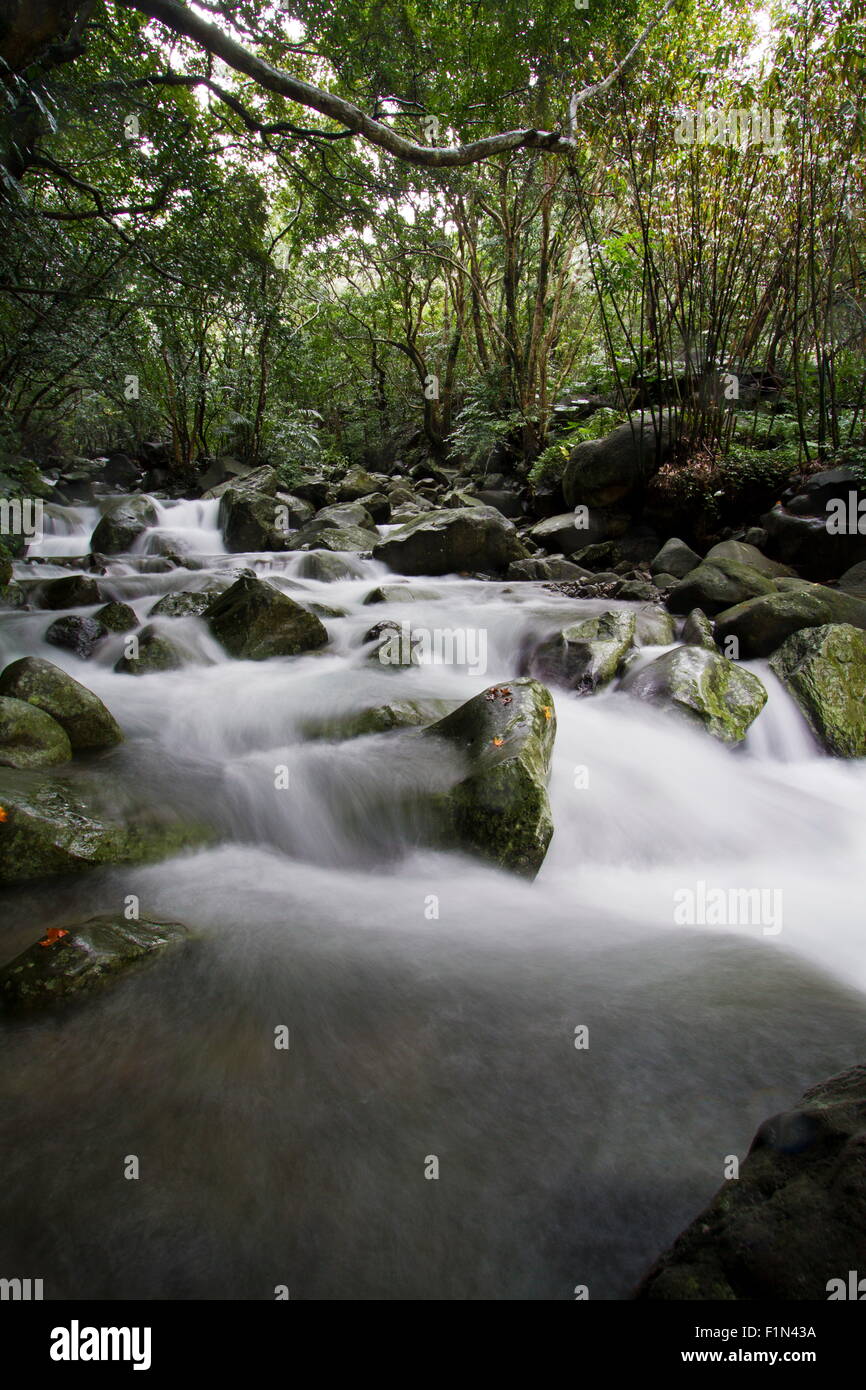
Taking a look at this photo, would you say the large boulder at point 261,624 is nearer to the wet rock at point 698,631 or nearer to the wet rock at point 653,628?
the wet rock at point 653,628

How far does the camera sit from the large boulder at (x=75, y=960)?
7.18 ft

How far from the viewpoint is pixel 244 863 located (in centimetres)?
350

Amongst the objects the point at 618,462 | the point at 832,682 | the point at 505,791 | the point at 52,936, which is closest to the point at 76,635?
the point at 52,936

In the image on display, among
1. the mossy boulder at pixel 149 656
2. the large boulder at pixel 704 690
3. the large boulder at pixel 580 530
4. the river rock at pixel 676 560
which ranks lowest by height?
the large boulder at pixel 704 690

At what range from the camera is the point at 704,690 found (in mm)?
4988

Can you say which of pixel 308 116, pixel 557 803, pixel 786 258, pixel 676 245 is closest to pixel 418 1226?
pixel 557 803

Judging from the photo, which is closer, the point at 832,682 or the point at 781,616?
the point at 832,682

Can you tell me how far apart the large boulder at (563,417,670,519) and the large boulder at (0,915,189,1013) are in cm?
935

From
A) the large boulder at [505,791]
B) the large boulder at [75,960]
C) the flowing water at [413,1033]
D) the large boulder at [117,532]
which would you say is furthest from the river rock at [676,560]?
the large boulder at [117,532]

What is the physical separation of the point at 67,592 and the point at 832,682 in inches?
316

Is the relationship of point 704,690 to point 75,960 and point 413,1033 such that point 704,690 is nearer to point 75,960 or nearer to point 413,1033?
point 413,1033

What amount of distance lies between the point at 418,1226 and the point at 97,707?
3.72 meters

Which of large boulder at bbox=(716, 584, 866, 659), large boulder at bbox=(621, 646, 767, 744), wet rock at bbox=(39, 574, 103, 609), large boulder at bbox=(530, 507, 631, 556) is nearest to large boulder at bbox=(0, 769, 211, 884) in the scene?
large boulder at bbox=(621, 646, 767, 744)

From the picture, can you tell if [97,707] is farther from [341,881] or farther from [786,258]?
[786,258]
